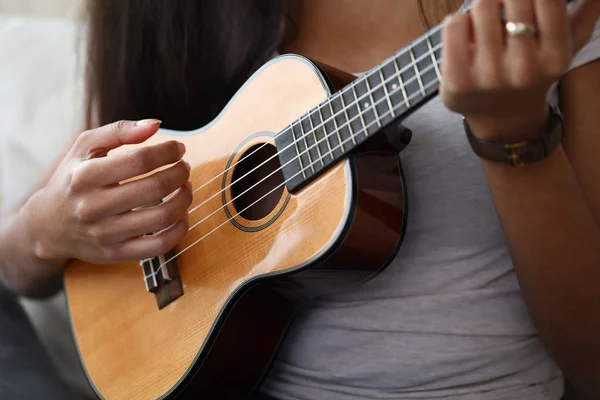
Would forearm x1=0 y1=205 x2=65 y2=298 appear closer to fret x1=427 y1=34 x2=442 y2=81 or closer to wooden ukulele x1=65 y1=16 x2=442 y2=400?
wooden ukulele x1=65 y1=16 x2=442 y2=400

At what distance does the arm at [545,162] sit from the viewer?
0.41 m

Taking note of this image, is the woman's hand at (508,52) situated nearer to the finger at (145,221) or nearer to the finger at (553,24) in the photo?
the finger at (553,24)

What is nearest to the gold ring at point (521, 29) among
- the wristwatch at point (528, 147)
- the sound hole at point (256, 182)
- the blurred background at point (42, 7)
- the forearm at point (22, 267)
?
the wristwatch at point (528, 147)

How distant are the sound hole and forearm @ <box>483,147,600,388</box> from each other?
243 millimetres

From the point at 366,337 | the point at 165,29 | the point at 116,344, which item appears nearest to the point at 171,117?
the point at 165,29

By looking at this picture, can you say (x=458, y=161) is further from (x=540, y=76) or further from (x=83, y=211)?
(x=83, y=211)

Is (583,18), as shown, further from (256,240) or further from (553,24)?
(256,240)

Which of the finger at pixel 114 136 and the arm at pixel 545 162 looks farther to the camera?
the finger at pixel 114 136

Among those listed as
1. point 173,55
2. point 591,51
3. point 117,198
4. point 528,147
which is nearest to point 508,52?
point 528,147

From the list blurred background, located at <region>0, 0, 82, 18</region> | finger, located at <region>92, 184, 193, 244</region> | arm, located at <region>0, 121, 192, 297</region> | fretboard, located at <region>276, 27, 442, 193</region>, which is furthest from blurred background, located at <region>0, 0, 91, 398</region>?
fretboard, located at <region>276, 27, 442, 193</region>

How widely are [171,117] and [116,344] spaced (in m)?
0.36

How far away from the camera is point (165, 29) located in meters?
0.92

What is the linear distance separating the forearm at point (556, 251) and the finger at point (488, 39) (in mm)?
135

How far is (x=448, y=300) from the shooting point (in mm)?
680
